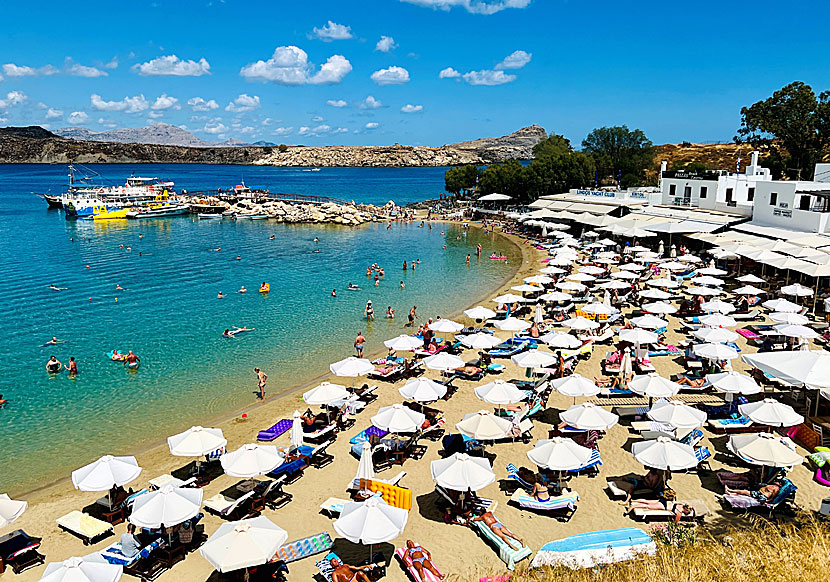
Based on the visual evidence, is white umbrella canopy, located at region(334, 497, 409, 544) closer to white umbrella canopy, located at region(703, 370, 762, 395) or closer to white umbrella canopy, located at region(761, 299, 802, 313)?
white umbrella canopy, located at region(703, 370, 762, 395)

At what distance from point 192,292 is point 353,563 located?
25.6 m

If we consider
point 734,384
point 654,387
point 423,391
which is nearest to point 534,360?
point 654,387

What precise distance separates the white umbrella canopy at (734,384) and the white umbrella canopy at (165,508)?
37.5 feet

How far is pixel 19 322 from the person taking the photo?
2639 cm

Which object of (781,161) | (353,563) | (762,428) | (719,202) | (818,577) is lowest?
(353,563)

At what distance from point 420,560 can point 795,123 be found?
58.8 meters

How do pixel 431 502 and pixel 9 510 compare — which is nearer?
pixel 9 510

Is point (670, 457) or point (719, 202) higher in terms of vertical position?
point (719, 202)

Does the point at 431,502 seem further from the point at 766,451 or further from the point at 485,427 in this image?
the point at 766,451

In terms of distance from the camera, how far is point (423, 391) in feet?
46.4

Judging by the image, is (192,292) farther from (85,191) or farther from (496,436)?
(85,191)

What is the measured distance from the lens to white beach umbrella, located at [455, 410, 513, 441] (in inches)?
466

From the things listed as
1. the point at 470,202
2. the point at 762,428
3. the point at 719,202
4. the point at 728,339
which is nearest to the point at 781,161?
the point at 719,202

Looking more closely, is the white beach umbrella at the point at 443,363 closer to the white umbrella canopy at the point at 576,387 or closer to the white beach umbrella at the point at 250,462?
the white umbrella canopy at the point at 576,387
